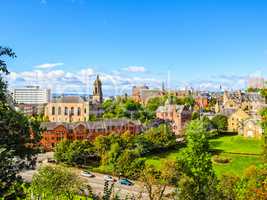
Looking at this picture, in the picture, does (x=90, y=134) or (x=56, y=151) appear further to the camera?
(x=90, y=134)

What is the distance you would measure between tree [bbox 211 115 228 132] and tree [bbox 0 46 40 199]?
6751cm

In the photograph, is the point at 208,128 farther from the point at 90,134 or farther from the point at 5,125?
the point at 5,125

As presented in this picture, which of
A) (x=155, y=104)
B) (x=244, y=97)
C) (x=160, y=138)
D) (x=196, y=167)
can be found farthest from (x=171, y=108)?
(x=196, y=167)

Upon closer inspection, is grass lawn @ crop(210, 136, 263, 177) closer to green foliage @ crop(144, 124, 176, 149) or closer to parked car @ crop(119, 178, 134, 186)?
green foliage @ crop(144, 124, 176, 149)

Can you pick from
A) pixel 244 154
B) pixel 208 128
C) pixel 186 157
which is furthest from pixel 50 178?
pixel 208 128

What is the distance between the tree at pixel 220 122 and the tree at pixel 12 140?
222ft

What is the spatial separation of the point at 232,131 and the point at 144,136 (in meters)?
24.5

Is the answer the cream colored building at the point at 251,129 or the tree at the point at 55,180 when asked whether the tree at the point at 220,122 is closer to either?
the cream colored building at the point at 251,129

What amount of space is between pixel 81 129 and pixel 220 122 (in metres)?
25.7

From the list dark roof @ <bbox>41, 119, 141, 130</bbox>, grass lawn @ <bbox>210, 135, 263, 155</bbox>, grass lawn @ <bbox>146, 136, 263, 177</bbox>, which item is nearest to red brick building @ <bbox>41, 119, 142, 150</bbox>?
dark roof @ <bbox>41, 119, 141, 130</bbox>

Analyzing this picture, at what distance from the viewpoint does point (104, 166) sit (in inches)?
1946

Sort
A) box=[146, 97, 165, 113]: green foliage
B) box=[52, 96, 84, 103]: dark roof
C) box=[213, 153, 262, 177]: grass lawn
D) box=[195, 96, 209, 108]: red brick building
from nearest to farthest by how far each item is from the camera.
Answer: box=[213, 153, 262, 177]: grass lawn
box=[52, 96, 84, 103]: dark roof
box=[146, 97, 165, 113]: green foliage
box=[195, 96, 209, 108]: red brick building

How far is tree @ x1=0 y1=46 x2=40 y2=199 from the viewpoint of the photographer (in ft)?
30.1

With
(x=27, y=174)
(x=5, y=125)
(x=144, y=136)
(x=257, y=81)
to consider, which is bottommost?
(x=27, y=174)
